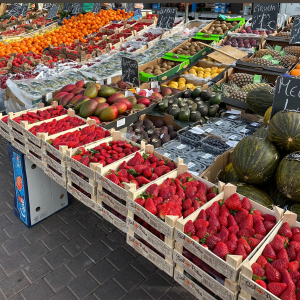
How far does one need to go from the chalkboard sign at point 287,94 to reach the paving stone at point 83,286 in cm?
222

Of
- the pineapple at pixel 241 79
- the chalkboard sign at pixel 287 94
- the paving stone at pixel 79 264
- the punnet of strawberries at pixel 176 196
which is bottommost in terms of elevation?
the paving stone at pixel 79 264

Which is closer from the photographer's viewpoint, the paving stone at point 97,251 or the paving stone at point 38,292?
the paving stone at point 38,292

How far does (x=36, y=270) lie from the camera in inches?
112

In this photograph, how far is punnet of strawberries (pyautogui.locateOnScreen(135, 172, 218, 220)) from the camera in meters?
1.78

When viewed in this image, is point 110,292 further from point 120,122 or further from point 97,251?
point 120,122

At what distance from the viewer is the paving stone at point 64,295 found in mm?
2584

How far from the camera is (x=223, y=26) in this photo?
7.00 metres

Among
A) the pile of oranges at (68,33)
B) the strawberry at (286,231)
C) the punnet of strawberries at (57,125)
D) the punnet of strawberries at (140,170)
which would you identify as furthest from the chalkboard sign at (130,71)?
the pile of oranges at (68,33)

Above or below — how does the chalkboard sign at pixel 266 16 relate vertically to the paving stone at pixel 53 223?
above

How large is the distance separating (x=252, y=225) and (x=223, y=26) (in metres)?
6.34

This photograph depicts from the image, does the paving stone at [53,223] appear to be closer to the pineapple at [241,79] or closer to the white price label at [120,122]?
the white price label at [120,122]

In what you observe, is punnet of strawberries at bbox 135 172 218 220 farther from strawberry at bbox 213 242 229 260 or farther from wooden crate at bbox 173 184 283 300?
strawberry at bbox 213 242 229 260

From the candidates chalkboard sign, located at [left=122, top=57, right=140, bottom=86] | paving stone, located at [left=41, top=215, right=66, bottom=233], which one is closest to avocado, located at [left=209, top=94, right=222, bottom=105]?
chalkboard sign, located at [left=122, top=57, right=140, bottom=86]

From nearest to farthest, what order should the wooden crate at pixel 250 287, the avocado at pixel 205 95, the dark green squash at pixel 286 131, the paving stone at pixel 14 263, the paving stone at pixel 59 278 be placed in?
the wooden crate at pixel 250 287 → the dark green squash at pixel 286 131 → the paving stone at pixel 59 278 → the paving stone at pixel 14 263 → the avocado at pixel 205 95
